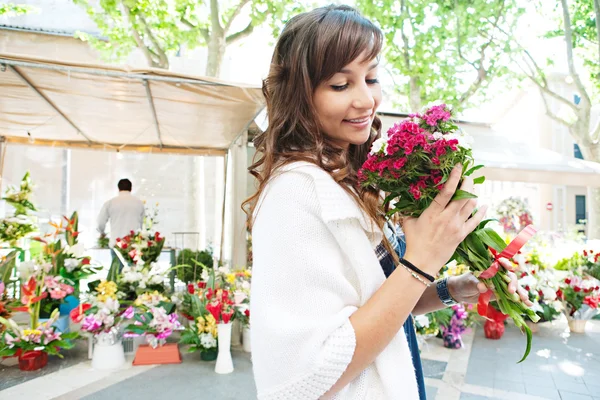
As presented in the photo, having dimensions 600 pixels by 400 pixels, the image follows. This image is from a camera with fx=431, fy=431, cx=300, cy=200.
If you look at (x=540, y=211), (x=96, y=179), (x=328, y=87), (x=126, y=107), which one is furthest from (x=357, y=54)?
(x=540, y=211)

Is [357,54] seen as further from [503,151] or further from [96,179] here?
[96,179]

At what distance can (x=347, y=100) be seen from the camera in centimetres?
93

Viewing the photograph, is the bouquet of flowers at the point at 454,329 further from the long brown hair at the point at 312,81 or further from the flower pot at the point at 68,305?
the long brown hair at the point at 312,81

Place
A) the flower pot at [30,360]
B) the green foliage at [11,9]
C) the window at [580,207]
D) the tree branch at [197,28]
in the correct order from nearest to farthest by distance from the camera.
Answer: the flower pot at [30,360], the tree branch at [197,28], the green foliage at [11,9], the window at [580,207]

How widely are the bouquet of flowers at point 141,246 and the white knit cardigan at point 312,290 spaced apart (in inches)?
204

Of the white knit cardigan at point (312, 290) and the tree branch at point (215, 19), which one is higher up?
the tree branch at point (215, 19)

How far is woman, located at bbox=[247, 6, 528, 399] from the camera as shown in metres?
0.72

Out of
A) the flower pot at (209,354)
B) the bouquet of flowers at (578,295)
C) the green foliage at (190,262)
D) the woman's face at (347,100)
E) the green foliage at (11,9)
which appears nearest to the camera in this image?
the woman's face at (347,100)

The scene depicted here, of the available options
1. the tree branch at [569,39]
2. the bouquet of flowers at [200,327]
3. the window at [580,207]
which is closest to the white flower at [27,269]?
the bouquet of flowers at [200,327]

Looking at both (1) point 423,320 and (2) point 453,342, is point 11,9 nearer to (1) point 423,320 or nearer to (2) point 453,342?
(1) point 423,320

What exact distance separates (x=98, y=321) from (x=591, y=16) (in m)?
12.0

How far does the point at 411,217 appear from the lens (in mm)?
872

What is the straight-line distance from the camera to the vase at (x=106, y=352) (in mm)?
4074

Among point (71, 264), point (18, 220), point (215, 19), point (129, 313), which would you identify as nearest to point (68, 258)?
point (71, 264)
